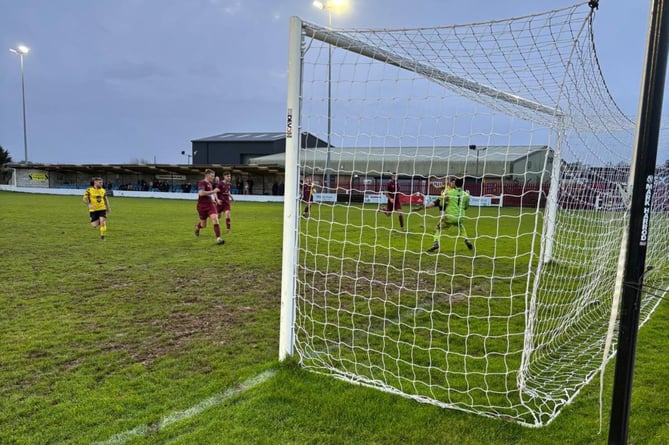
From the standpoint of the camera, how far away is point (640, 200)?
7.09 ft

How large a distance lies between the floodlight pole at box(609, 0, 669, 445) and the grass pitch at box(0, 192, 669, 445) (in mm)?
568

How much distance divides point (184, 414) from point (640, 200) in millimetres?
2952

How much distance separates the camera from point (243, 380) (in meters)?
3.35

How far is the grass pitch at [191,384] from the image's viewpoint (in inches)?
105

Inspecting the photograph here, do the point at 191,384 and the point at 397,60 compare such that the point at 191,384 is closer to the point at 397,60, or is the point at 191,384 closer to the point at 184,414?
the point at 184,414

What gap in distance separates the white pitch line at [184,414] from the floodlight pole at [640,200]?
7.70 ft

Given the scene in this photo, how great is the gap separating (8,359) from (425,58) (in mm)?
4515

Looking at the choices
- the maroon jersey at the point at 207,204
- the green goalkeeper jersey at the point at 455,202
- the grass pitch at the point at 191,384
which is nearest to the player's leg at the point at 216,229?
the maroon jersey at the point at 207,204

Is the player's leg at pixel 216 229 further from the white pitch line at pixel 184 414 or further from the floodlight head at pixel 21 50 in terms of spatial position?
the floodlight head at pixel 21 50

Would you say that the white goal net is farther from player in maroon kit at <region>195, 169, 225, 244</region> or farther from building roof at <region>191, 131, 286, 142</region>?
building roof at <region>191, 131, 286, 142</region>

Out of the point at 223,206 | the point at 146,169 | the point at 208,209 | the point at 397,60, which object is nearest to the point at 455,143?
the point at 397,60

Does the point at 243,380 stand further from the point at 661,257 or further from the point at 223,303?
the point at 661,257

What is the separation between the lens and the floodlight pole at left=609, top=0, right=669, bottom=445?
2.09m

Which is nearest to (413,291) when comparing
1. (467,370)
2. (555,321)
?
(555,321)
